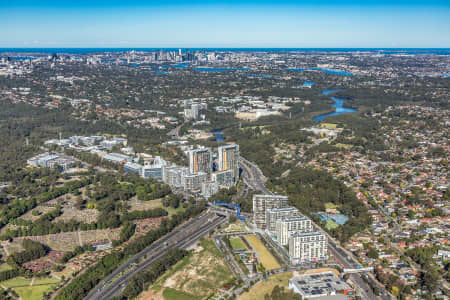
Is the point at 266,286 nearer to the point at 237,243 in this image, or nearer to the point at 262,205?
the point at 237,243

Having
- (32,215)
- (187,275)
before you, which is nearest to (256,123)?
(32,215)

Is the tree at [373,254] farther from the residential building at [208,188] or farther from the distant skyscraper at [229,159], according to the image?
the distant skyscraper at [229,159]

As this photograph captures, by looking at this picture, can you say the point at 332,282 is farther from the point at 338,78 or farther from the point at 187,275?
the point at 338,78

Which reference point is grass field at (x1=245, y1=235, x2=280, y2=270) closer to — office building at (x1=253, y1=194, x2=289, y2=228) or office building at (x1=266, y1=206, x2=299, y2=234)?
office building at (x1=266, y1=206, x2=299, y2=234)

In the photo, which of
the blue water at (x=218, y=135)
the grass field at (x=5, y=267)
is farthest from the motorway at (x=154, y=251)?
the blue water at (x=218, y=135)

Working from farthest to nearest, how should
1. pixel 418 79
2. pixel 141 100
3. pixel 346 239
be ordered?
pixel 418 79
pixel 141 100
pixel 346 239

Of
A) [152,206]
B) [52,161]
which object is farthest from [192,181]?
[52,161]
